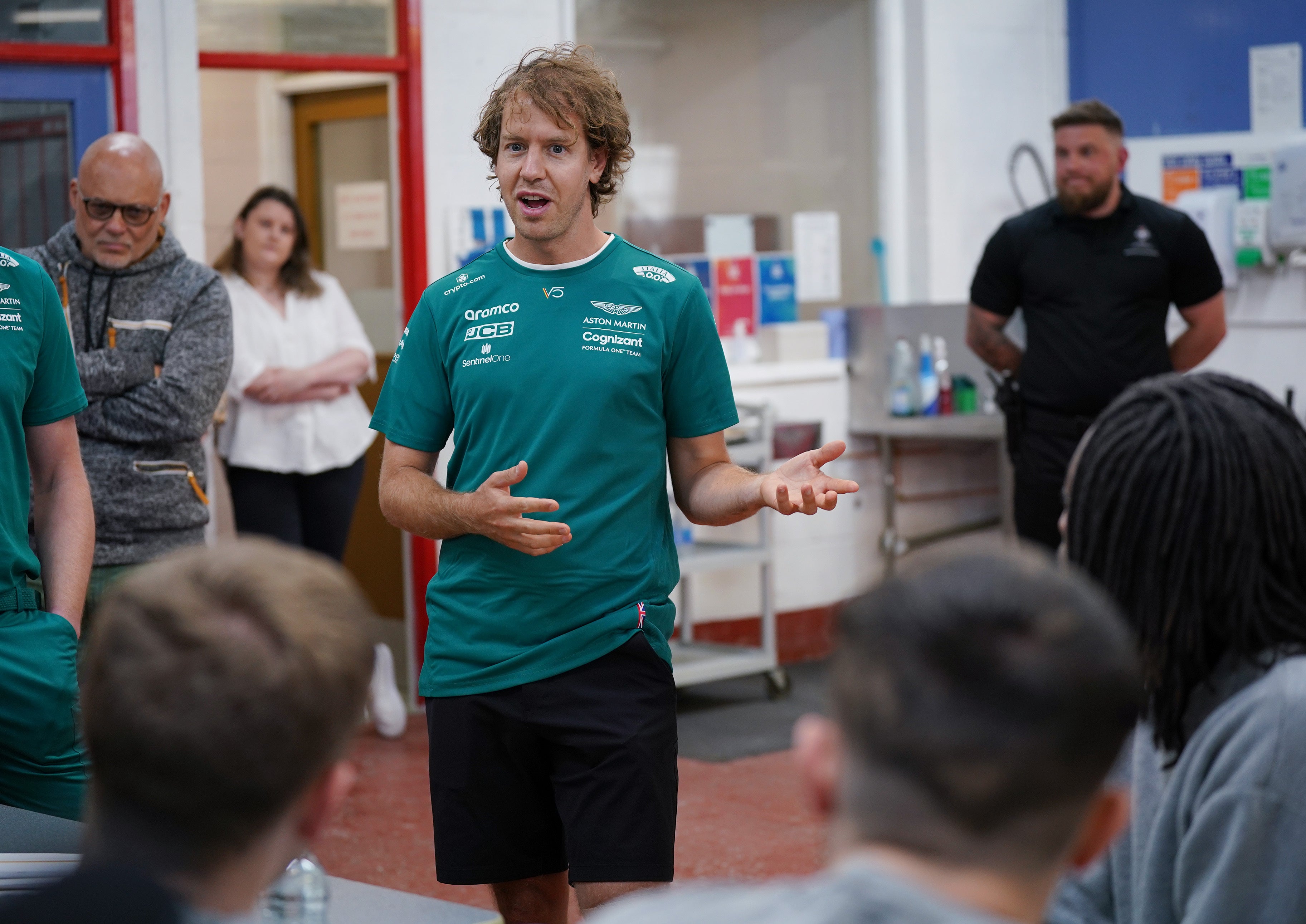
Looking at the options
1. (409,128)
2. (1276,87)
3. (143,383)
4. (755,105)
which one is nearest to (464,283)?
(143,383)

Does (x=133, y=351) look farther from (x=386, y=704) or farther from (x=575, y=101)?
(x=386, y=704)

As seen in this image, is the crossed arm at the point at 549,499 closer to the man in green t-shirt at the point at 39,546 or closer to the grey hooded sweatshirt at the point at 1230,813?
the man in green t-shirt at the point at 39,546

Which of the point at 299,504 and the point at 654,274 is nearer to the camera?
the point at 654,274

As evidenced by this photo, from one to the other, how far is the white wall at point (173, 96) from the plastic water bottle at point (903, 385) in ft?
8.68

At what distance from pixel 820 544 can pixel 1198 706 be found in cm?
463

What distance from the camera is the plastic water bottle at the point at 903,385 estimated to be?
5883 mm

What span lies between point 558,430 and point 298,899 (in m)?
0.74

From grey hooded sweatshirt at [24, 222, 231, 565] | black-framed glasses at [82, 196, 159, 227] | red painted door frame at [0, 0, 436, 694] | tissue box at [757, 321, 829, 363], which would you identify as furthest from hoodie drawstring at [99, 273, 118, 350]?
tissue box at [757, 321, 829, 363]

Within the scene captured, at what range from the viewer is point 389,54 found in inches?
201

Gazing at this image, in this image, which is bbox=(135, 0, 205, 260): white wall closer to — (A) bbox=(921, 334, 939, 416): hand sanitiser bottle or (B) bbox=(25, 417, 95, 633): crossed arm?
(B) bbox=(25, 417, 95, 633): crossed arm

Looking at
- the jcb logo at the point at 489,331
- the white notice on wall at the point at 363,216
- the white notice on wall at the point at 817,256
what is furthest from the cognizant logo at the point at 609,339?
the white notice on wall at the point at 817,256

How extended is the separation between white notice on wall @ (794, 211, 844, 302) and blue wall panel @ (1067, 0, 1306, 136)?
4.06 feet

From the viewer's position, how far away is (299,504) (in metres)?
4.64

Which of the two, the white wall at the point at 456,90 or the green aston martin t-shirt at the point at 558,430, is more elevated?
the white wall at the point at 456,90
